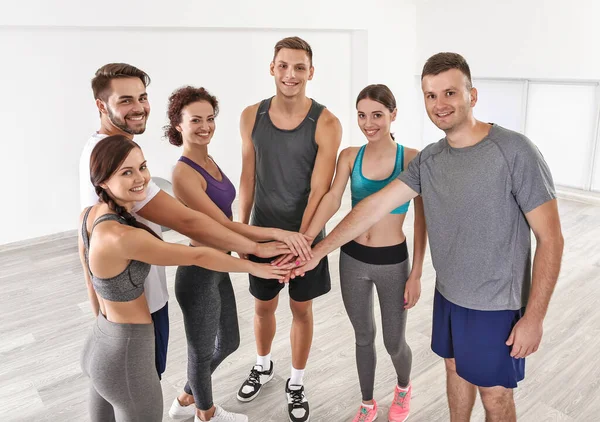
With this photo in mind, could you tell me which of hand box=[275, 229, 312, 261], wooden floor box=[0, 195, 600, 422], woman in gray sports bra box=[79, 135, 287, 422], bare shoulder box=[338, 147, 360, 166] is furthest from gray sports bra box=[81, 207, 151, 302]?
wooden floor box=[0, 195, 600, 422]

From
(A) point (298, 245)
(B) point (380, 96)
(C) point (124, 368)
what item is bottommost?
(C) point (124, 368)

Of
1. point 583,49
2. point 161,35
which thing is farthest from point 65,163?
point 583,49

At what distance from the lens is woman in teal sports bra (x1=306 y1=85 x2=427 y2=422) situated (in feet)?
6.76

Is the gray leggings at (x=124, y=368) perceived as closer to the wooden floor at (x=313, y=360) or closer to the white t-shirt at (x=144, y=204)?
the white t-shirt at (x=144, y=204)

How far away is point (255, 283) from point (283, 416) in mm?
664

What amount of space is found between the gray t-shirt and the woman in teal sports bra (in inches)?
11.2

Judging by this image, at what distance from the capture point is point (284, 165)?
2.25 metres

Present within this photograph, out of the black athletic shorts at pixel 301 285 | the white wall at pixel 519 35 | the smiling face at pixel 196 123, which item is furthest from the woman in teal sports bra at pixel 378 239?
the white wall at pixel 519 35

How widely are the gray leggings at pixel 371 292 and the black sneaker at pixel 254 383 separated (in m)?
0.63

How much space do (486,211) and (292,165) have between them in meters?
0.90

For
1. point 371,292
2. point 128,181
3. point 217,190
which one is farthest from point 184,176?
point 371,292

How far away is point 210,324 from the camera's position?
2037mm

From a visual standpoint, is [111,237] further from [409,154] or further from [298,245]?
[409,154]

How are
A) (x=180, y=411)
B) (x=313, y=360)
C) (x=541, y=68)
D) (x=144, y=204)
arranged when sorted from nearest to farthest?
(x=144, y=204)
(x=180, y=411)
(x=313, y=360)
(x=541, y=68)
